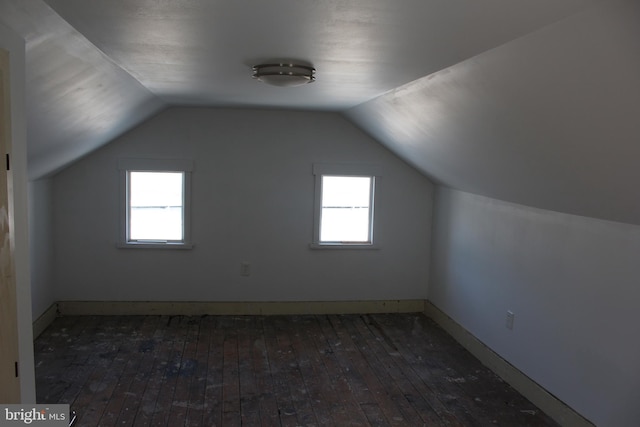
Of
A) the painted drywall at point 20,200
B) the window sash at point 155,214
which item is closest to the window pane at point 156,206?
the window sash at point 155,214

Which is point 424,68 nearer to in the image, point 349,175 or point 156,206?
point 349,175

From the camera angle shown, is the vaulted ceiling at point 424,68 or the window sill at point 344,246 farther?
the window sill at point 344,246

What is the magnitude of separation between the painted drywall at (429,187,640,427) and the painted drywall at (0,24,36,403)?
2.80 meters

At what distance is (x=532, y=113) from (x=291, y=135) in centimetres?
317

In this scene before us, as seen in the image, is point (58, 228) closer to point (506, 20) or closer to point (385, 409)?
point (385, 409)

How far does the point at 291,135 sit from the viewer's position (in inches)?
205

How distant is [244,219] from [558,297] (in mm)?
2992

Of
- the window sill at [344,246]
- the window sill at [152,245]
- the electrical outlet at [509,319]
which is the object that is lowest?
the electrical outlet at [509,319]

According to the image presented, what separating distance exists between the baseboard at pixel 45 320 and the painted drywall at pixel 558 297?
12.0ft

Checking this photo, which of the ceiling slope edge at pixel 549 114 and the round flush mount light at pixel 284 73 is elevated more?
the round flush mount light at pixel 284 73

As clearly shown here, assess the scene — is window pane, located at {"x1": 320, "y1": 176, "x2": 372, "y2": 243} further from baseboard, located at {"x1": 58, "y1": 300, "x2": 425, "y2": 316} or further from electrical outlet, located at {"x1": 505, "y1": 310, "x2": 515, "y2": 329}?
electrical outlet, located at {"x1": 505, "y1": 310, "x2": 515, "y2": 329}

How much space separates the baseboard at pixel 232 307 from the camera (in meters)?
5.10

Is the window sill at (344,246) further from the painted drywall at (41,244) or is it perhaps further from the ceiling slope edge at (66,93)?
the painted drywall at (41,244)

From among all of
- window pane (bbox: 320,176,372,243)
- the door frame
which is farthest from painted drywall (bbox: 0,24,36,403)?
window pane (bbox: 320,176,372,243)
